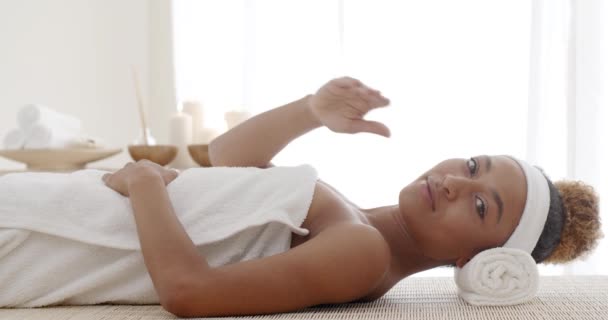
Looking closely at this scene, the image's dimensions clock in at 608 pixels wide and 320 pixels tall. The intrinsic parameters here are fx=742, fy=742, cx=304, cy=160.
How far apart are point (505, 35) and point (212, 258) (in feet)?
6.71

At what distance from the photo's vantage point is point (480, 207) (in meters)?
1.38

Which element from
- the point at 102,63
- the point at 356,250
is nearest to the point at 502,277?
the point at 356,250

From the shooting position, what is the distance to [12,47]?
3137 millimetres

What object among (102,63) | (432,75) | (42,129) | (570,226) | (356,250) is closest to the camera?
(356,250)

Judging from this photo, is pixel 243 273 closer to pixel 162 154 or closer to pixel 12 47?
pixel 162 154

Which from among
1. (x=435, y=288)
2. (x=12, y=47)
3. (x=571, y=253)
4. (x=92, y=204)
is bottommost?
(x=435, y=288)

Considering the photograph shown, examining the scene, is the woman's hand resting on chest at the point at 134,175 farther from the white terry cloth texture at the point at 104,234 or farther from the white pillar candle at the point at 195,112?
the white pillar candle at the point at 195,112

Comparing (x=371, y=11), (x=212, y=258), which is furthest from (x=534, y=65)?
Result: (x=212, y=258)

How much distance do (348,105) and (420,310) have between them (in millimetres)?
416

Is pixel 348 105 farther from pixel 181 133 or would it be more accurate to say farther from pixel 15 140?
pixel 15 140

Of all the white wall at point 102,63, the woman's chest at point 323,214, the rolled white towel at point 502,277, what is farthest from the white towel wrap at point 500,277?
the white wall at point 102,63

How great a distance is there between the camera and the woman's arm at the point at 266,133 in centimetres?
165

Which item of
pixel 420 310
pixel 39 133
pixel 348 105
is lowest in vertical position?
pixel 420 310

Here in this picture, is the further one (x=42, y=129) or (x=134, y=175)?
(x=42, y=129)
